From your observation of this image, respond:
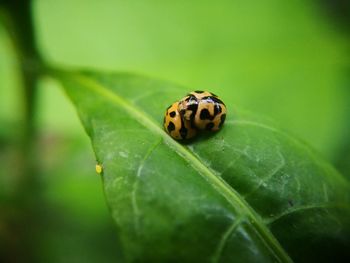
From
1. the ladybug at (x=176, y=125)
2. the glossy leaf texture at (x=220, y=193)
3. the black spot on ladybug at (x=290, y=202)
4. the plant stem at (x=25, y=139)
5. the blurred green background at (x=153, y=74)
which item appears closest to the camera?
the glossy leaf texture at (x=220, y=193)

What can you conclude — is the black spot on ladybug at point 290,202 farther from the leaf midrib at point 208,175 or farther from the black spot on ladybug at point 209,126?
the black spot on ladybug at point 209,126

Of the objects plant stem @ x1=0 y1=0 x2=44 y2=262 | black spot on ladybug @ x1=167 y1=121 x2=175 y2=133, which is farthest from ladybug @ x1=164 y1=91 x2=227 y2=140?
plant stem @ x1=0 y1=0 x2=44 y2=262

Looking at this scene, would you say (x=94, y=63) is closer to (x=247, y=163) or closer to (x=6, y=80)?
(x=6, y=80)

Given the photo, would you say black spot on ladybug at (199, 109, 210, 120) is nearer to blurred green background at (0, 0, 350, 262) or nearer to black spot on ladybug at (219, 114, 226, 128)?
black spot on ladybug at (219, 114, 226, 128)

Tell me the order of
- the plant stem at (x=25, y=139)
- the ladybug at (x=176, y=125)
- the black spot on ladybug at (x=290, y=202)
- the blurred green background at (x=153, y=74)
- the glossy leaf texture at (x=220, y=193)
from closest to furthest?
the glossy leaf texture at (x=220, y=193) → the black spot on ladybug at (x=290, y=202) → the ladybug at (x=176, y=125) → the plant stem at (x=25, y=139) → the blurred green background at (x=153, y=74)

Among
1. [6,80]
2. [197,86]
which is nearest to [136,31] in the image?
→ [197,86]

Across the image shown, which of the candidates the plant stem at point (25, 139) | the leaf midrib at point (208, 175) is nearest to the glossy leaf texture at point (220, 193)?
the leaf midrib at point (208, 175)
